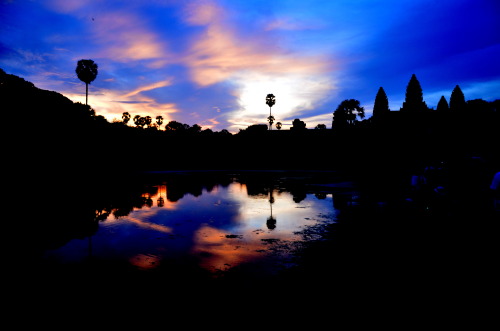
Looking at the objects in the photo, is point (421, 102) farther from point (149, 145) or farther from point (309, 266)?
point (309, 266)

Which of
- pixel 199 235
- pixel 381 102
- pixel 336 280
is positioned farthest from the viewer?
pixel 381 102

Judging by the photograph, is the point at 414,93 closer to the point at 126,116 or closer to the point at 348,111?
the point at 348,111

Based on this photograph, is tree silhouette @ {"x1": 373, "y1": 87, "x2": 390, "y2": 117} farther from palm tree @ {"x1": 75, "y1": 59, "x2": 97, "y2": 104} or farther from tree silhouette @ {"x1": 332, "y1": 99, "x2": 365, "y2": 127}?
palm tree @ {"x1": 75, "y1": 59, "x2": 97, "y2": 104}

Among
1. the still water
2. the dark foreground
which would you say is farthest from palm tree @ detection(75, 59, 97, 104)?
the dark foreground

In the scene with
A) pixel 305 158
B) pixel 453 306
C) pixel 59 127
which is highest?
pixel 59 127

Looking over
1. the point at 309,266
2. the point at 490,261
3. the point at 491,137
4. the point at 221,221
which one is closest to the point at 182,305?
the point at 309,266

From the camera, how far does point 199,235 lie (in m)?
8.77

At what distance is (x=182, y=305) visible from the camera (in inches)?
180

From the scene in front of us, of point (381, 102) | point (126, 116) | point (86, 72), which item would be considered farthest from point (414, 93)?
point (126, 116)

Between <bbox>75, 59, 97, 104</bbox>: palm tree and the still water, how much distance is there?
63567mm

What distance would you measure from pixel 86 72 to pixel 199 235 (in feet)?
235

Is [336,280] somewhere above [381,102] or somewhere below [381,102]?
below

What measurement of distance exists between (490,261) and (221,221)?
8153 millimetres

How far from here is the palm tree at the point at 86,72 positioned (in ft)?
209
